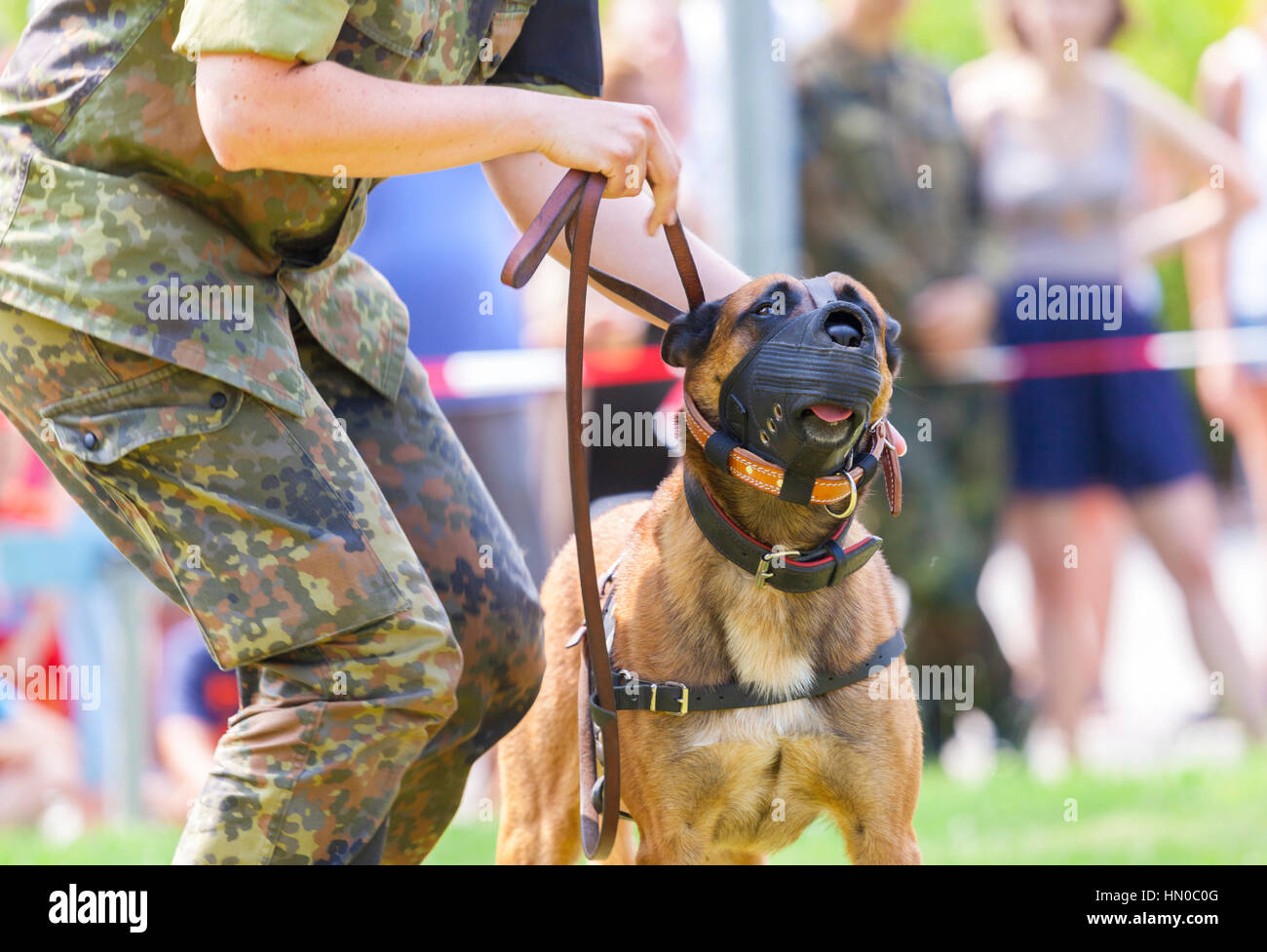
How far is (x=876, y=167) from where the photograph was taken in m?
6.45

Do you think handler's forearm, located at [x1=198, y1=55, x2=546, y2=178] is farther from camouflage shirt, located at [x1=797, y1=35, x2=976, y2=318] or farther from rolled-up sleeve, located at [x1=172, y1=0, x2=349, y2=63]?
camouflage shirt, located at [x1=797, y1=35, x2=976, y2=318]

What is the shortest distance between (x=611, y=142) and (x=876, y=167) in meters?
4.19

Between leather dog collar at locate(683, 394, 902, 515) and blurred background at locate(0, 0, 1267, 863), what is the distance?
3042 mm

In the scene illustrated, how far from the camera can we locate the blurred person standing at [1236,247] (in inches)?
274

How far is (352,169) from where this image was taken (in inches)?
93.4

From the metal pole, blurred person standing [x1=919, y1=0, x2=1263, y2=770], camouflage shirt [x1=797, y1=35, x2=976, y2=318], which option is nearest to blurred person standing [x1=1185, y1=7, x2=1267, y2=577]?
blurred person standing [x1=919, y1=0, x2=1263, y2=770]

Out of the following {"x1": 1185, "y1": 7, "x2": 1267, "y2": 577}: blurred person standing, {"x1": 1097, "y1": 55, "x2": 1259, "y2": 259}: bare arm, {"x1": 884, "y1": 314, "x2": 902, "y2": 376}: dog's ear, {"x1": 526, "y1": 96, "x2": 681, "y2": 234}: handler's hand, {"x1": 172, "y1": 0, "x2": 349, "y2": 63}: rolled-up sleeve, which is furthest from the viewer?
{"x1": 1185, "y1": 7, "x2": 1267, "y2": 577}: blurred person standing

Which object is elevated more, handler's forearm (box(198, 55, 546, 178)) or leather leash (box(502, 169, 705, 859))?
handler's forearm (box(198, 55, 546, 178))

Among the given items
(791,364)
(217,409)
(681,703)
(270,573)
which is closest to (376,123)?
(217,409)

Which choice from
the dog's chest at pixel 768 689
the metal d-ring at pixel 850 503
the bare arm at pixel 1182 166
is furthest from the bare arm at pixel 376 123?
the bare arm at pixel 1182 166

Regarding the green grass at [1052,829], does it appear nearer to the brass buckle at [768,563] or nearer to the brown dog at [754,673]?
the brown dog at [754,673]

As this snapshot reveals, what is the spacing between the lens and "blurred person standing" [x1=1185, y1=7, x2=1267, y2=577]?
6.95 m

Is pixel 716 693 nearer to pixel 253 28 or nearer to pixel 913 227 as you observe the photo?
pixel 253 28
